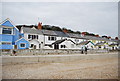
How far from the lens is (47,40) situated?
30.5 m

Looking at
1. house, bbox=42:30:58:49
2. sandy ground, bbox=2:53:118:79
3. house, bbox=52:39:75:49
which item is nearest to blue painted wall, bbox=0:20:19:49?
house, bbox=42:30:58:49

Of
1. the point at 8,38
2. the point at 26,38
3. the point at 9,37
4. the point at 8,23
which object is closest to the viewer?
the point at 8,38

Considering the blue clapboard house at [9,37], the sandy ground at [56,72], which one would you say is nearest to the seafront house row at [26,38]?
the blue clapboard house at [9,37]

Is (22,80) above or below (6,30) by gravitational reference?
below

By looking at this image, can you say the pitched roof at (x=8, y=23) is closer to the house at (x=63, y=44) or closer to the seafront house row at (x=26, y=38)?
the seafront house row at (x=26, y=38)

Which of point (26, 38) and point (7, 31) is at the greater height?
point (7, 31)

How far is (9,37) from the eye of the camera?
68.2 ft

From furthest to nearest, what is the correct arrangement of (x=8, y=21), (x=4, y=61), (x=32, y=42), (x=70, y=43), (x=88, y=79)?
(x=70, y=43)
(x=32, y=42)
(x=8, y=21)
(x=4, y=61)
(x=88, y=79)

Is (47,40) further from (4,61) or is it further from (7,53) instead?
(4,61)

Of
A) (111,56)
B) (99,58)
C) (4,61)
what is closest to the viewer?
→ (4,61)

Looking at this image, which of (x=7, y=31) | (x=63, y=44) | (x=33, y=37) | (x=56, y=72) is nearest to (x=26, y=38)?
(x=33, y=37)

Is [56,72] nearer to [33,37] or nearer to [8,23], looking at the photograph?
[8,23]

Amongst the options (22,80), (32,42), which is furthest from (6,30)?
(22,80)

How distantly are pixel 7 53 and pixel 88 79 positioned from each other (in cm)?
1061
